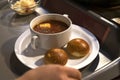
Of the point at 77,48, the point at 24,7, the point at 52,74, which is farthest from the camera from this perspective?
the point at 24,7

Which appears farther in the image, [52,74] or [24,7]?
[24,7]

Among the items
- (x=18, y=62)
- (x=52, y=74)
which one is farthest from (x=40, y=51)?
(x=52, y=74)

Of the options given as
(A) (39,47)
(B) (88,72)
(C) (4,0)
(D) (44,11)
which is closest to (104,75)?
(B) (88,72)

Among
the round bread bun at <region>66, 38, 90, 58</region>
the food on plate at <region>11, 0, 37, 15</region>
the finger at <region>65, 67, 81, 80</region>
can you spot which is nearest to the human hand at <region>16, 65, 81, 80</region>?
the finger at <region>65, 67, 81, 80</region>

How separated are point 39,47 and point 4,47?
9cm

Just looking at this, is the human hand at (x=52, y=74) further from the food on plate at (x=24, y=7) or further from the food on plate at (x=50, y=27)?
the food on plate at (x=24, y=7)

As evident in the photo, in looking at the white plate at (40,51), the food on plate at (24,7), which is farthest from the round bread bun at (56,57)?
the food on plate at (24,7)

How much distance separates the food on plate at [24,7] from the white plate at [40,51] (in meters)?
0.09

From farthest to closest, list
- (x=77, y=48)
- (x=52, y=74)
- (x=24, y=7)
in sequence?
(x=24, y=7) < (x=77, y=48) < (x=52, y=74)

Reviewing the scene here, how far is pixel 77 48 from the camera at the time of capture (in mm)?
477

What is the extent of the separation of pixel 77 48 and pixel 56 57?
0.16 ft

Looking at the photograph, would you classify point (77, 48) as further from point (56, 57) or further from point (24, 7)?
point (24, 7)

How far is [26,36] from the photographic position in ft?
1.80

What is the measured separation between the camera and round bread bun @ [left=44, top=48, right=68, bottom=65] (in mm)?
453
